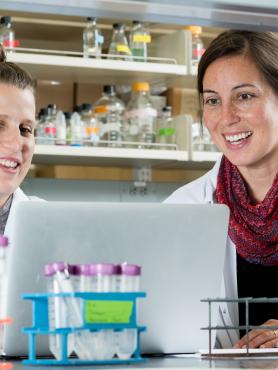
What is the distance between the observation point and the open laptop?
138 cm

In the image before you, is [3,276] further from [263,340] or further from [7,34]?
[7,34]

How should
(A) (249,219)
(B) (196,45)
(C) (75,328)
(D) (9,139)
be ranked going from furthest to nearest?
(B) (196,45), (A) (249,219), (D) (9,139), (C) (75,328)

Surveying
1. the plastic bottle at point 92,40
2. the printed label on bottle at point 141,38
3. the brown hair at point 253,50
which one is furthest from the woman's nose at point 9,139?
the printed label on bottle at point 141,38

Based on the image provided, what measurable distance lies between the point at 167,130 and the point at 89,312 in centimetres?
239

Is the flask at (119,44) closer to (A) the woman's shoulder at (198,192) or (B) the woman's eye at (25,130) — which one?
(A) the woman's shoulder at (198,192)

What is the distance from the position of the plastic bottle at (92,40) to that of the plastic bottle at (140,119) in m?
0.22

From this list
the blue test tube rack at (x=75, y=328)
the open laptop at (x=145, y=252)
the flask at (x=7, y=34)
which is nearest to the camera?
the blue test tube rack at (x=75, y=328)

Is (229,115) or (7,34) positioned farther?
(7,34)

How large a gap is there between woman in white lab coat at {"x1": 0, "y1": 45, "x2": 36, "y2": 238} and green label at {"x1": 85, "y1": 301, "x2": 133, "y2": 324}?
101cm

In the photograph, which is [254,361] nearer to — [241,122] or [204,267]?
[204,267]

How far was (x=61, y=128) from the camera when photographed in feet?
11.1

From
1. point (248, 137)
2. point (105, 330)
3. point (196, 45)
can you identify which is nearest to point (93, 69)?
point (196, 45)

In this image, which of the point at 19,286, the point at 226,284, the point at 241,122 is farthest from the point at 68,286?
the point at 241,122

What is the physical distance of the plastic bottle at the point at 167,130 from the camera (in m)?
3.56
